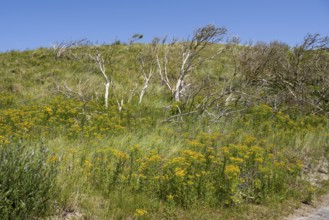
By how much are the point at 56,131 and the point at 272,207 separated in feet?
16.9

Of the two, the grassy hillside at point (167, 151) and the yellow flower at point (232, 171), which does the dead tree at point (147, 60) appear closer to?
the grassy hillside at point (167, 151)

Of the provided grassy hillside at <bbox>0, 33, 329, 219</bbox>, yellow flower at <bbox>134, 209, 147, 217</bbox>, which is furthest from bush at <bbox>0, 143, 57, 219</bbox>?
yellow flower at <bbox>134, 209, 147, 217</bbox>

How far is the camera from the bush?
425 cm

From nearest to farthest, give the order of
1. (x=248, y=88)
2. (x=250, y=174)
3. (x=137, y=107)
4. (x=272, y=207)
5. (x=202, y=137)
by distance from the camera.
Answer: (x=272, y=207), (x=250, y=174), (x=202, y=137), (x=137, y=107), (x=248, y=88)


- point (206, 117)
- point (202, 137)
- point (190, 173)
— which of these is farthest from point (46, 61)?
point (190, 173)

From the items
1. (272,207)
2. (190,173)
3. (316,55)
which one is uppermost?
(316,55)

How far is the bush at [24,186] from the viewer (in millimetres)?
4250

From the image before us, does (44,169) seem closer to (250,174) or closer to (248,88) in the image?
(250,174)

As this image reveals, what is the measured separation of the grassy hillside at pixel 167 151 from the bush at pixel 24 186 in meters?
0.01

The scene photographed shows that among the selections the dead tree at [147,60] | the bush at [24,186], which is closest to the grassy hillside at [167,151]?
the bush at [24,186]

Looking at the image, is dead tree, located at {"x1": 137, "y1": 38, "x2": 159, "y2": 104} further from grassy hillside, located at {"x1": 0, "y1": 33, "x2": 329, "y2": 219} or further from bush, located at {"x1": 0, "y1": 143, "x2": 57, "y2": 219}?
bush, located at {"x1": 0, "y1": 143, "x2": 57, "y2": 219}

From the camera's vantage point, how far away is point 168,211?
201 inches

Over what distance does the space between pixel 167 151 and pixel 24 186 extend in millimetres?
3633

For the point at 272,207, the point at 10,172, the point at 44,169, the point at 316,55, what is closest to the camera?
the point at 10,172
